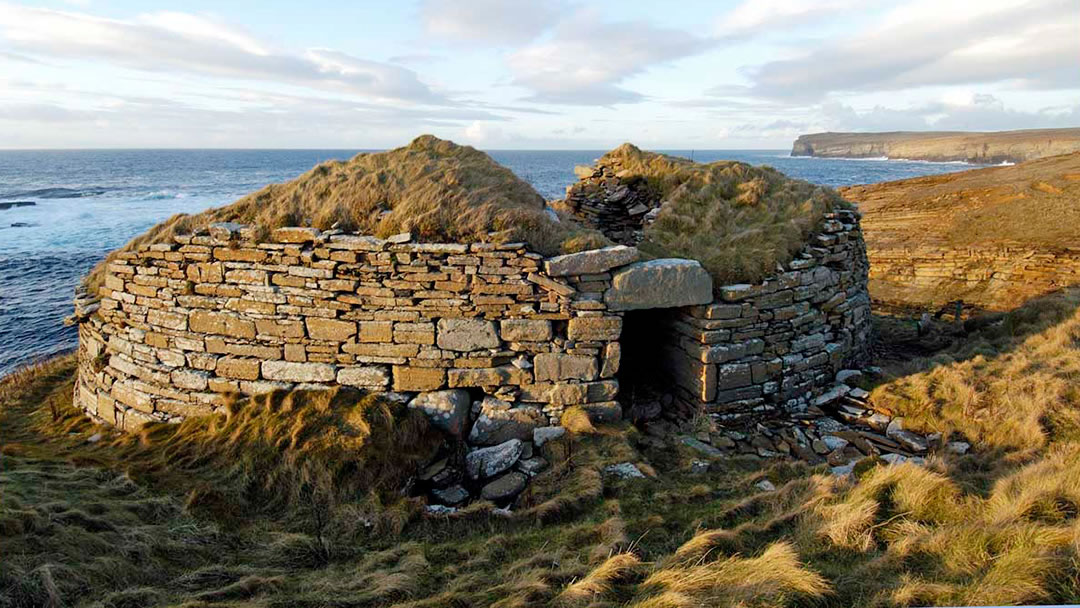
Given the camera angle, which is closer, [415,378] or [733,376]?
[415,378]

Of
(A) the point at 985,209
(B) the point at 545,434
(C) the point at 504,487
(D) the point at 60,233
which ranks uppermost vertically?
(A) the point at 985,209

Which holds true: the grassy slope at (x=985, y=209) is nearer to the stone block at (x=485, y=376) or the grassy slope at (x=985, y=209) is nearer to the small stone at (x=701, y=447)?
the small stone at (x=701, y=447)

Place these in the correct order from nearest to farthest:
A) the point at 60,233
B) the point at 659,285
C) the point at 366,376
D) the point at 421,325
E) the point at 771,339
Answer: the point at 421,325
the point at 366,376
the point at 659,285
the point at 771,339
the point at 60,233

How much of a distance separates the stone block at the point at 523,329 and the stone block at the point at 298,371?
7.49 feet

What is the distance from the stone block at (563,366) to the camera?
7.00 m

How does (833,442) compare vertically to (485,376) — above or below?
below

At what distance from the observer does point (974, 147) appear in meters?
141

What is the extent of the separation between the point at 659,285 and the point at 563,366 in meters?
1.67

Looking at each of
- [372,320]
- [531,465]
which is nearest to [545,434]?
[531,465]

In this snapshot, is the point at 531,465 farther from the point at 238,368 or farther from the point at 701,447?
the point at 238,368

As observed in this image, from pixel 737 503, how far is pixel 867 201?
24.2m

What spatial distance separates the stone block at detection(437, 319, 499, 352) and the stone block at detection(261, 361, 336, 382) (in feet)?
5.01

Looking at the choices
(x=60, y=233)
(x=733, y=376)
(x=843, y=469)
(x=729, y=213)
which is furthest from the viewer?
(x=60, y=233)

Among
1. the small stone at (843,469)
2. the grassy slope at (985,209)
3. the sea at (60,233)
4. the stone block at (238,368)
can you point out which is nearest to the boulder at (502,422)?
the stone block at (238,368)
